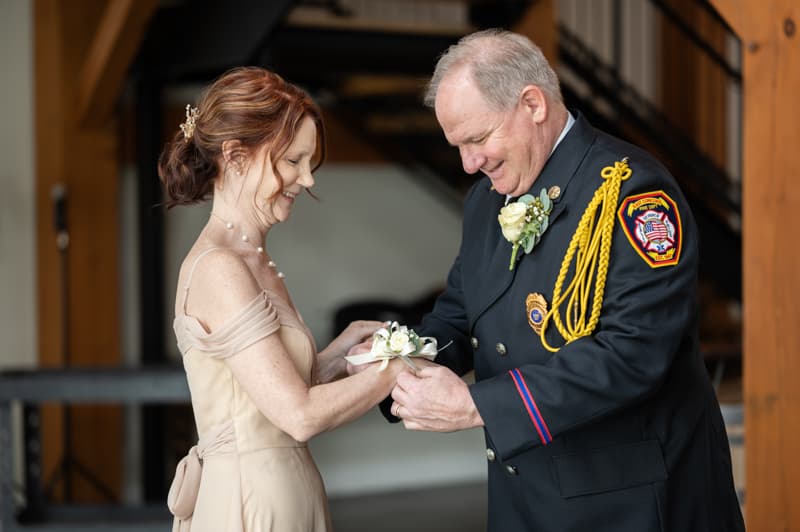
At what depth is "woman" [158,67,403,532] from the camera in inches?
86.4

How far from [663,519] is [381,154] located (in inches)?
203

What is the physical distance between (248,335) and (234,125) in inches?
17.8

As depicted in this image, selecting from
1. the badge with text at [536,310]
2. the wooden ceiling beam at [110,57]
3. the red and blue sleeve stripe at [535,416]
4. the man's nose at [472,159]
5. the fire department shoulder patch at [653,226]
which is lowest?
the red and blue sleeve stripe at [535,416]

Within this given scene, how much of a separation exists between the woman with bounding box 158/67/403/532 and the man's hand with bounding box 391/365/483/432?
0.25 feet

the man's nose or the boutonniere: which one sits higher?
the man's nose

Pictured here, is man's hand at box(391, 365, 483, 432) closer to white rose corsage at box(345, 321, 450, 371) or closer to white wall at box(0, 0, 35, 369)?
white rose corsage at box(345, 321, 450, 371)

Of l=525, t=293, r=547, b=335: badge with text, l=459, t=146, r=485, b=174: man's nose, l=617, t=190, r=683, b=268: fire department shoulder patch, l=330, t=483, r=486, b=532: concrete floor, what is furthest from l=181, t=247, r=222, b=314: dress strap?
l=330, t=483, r=486, b=532: concrete floor

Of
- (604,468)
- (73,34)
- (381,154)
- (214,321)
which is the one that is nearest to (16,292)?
(73,34)

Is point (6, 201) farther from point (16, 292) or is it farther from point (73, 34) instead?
point (73, 34)

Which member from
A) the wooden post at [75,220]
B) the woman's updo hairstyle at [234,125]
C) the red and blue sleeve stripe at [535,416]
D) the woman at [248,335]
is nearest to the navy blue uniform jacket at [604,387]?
the red and blue sleeve stripe at [535,416]

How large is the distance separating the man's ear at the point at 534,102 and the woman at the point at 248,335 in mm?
480

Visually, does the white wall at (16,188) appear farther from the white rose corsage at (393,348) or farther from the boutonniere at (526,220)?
the boutonniere at (526,220)

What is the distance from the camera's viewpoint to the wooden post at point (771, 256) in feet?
9.59

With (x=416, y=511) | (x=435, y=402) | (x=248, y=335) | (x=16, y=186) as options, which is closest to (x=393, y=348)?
(x=435, y=402)
